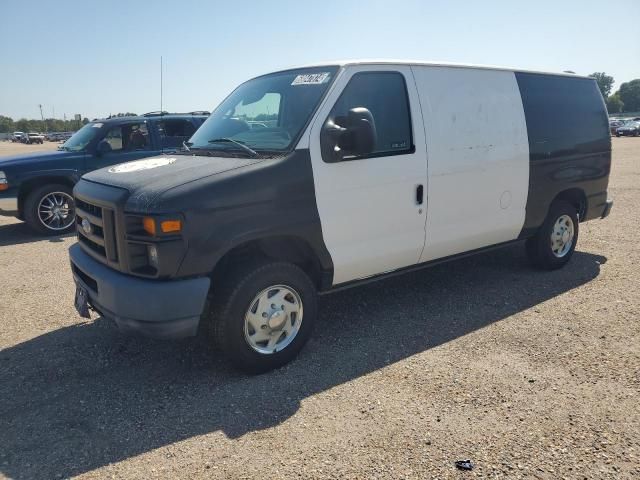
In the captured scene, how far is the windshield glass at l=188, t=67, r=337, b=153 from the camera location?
3828 millimetres

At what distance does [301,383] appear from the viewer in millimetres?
3602

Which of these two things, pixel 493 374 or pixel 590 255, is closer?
pixel 493 374

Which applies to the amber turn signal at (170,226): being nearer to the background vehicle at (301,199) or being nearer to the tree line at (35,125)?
the background vehicle at (301,199)

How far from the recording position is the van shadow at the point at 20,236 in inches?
329

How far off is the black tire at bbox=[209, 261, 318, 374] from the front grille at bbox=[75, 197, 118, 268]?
0.77 m

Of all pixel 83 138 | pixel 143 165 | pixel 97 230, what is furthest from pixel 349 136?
pixel 83 138

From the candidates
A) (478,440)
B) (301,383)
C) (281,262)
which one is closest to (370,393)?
(301,383)

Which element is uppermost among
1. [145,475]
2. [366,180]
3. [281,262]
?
[366,180]

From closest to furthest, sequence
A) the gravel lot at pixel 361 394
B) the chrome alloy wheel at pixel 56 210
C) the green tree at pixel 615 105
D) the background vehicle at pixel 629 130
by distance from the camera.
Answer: the gravel lot at pixel 361 394, the chrome alloy wheel at pixel 56 210, the background vehicle at pixel 629 130, the green tree at pixel 615 105

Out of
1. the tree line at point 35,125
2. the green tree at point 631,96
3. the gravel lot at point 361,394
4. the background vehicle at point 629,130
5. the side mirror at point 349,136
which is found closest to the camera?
the gravel lot at point 361,394

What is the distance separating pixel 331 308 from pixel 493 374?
1795 millimetres

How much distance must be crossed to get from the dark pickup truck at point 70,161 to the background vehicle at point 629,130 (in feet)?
148

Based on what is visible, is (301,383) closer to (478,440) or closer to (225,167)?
(478,440)

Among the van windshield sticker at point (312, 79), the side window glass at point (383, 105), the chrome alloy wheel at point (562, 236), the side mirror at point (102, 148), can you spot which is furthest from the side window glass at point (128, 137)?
the chrome alloy wheel at point (562, 236)
